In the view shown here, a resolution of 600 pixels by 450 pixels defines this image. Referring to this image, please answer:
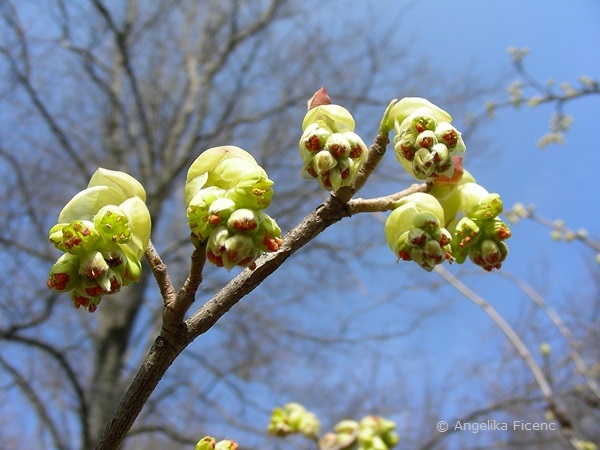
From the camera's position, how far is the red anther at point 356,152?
1097mm

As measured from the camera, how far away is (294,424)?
2.48 m

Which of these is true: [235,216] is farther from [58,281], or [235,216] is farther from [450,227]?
[450,227]

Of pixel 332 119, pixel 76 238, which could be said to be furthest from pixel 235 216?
pixel 332 119

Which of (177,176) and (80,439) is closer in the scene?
(80,439)

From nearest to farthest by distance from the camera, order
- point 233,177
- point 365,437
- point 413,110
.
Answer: point 233,177 → point 413,110 → point 365,437

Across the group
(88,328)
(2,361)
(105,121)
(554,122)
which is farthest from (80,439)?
(554,122)

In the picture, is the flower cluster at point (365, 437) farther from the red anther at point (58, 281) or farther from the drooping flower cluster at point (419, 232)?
the red anther at point (58, 281)

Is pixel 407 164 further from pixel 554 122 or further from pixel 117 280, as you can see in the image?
pixel 554 122

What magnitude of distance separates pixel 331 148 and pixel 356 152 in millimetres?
61

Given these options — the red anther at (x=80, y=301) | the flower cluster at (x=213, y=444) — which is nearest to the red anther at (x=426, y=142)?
the red anther at (x=80, y=301)

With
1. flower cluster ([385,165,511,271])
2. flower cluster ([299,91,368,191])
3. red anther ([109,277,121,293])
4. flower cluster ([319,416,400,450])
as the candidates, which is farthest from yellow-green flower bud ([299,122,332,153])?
flower cluster ([319,416,400,450])

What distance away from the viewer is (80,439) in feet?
20.5

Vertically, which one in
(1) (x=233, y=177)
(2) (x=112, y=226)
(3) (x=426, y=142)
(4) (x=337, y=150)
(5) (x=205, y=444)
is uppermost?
(3) (x=426, y=142)

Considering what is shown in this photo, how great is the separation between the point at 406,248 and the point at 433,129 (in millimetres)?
A: 263
